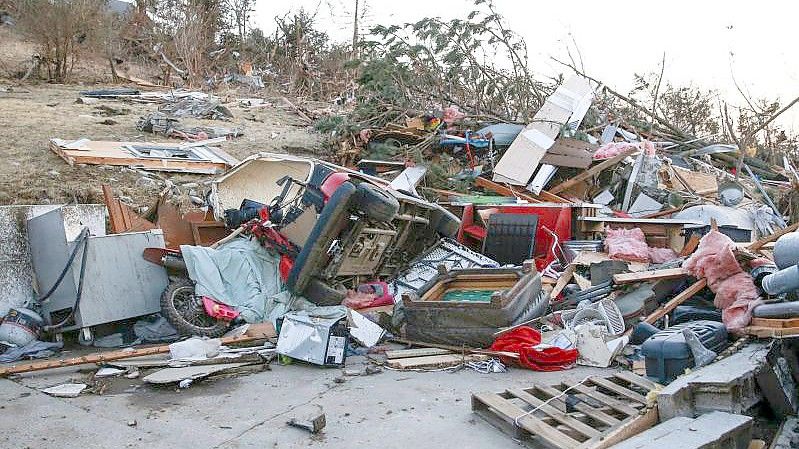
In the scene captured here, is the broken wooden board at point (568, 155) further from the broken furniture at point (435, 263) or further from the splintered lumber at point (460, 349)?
the splintered lumber at point (460, 349)

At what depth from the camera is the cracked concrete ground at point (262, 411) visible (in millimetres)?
4219

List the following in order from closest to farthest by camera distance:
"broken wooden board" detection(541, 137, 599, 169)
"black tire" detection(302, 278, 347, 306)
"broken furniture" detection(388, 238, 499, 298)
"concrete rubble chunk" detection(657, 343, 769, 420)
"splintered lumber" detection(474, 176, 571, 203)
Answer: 1. "concrete rubble chunk" detection(657, 343, 769, 420)
2. "black tire" detection(302, 278, 347, 306)
3. "broken furniture" detection(388, 238, 499, 298)
4. "splintered lumber" detection(474, 176, 571, 203)
5. "broken wooden board" detection(541, 137, 599, 169)

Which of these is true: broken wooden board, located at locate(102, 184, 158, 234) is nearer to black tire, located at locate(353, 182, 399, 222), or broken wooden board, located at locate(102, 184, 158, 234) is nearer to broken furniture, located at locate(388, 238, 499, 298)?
black tire, located at locate(353, 182, 399, 222)

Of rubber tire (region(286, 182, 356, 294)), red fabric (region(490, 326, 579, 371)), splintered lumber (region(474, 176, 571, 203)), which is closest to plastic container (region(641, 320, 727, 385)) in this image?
red fabric (region(490, 326, 579, 371))

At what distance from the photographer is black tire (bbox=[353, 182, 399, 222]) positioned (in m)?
6.68

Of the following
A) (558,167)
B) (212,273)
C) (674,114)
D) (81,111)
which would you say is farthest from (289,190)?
(674,114)

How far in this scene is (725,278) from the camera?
21.0 ft

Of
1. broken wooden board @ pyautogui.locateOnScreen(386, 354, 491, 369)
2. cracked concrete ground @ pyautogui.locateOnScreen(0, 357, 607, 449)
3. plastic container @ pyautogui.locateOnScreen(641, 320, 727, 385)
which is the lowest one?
Result: broken wooden board @ pyautogui.locateOnScreen(386, 354, 491, 369)

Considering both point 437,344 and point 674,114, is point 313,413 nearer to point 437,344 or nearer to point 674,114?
point 437,344

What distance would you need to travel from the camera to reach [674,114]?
1595cm

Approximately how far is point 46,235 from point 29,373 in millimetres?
1722

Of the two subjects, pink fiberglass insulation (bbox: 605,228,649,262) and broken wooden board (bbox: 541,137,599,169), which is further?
broken wooden board (bbox: 541,137,599,169)

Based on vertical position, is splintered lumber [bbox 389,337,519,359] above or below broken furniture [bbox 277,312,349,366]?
below

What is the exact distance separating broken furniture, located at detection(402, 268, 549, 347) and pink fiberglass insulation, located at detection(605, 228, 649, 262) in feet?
5.15
